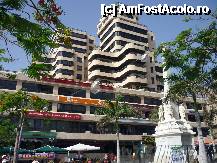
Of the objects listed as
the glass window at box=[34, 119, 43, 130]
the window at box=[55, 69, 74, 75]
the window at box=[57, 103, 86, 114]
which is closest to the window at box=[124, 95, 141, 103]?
the window at box=[57, 103, 86, 114]

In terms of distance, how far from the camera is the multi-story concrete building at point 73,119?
5144 cm

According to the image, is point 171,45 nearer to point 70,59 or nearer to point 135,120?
point 135,120

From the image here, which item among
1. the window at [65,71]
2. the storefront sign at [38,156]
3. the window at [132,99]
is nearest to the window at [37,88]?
the window at [132,99]

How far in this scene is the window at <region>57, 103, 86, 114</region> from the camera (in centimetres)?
5516

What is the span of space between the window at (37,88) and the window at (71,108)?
10.6 ft

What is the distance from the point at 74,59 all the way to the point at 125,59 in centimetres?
1605

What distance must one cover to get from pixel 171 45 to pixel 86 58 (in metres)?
74.0

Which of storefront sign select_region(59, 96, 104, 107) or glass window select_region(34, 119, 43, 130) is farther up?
storefront sign select_region(59, 96, 104, 107)

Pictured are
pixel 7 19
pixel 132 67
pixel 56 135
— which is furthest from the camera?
pixel 132 67

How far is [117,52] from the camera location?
7981 centimetres

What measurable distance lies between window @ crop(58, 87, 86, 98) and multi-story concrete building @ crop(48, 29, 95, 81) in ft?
65.2

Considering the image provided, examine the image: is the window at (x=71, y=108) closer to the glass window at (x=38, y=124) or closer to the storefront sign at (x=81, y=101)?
the storefront sign at (x=81, y=101)

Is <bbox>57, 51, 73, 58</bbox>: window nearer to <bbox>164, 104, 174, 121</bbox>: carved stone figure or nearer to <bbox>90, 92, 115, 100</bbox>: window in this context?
<bbox>90, 92, 115, 100</bbox>: window

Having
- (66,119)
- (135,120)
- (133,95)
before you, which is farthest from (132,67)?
(66,119)
